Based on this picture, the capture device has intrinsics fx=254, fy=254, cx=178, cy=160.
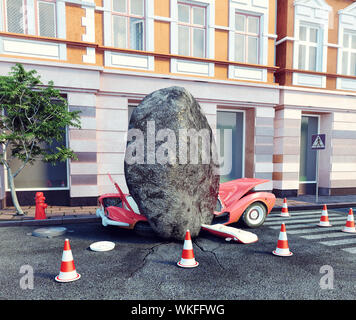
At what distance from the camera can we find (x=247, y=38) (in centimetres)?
996

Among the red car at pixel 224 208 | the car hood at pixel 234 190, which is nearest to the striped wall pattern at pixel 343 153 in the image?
the red car at pixel 224 208

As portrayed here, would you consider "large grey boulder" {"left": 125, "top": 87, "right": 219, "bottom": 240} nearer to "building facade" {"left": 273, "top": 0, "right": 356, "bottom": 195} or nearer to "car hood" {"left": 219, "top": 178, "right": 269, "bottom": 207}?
"car hood" {"left": 219, "top": 178, "right": 269, "bottom": 207}

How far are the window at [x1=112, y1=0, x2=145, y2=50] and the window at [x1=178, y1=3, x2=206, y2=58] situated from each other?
142 cm

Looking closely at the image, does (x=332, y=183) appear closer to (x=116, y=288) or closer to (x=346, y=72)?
(x=346, y=72)

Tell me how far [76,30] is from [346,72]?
11.1 m

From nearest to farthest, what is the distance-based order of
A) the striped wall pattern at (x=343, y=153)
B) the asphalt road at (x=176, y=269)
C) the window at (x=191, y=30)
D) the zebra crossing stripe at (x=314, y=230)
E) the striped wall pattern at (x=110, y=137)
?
1. the asphalt road at (x=176, y=269)
2. the zebra crossing stripe at (x=314, y=230)
3. the striped wall pattern at (x=110, y=137)
4. the window at (x=191, y=30)
5. the striped wall pattern at (x=343, y=153)

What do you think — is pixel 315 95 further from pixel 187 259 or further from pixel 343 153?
pixel 187 259

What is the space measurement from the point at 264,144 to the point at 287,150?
967 mm

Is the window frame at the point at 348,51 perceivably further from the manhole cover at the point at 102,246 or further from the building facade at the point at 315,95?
the manhole cover at the point at 102,246

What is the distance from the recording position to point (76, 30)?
7688 millimetres

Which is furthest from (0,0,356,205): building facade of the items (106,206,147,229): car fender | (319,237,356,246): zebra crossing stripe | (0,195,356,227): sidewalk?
(319,237,356,246): zebra crossing stripe

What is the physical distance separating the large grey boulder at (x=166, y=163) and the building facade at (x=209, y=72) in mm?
4108

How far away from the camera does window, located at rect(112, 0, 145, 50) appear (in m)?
8.46

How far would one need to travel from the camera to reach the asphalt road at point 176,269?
2.84 metres
